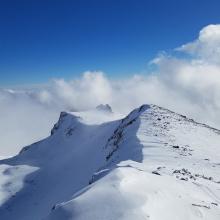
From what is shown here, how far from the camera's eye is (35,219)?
39.8m

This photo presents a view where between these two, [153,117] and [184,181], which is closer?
[184,181]

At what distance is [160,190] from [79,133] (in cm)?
6183

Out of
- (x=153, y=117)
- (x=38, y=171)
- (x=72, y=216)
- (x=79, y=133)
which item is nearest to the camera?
(x=72, y=216)

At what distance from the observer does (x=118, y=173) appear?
1908 centimetres

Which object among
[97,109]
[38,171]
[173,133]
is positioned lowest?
[38,171]

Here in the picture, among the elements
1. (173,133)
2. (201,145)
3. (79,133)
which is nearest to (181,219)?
(201,145)

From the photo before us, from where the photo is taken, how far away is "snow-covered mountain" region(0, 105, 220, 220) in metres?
15.3

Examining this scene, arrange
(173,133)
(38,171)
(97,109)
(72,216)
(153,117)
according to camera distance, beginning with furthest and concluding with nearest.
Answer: (97,109), (38,171), (153,117), (173,133), (72,216)

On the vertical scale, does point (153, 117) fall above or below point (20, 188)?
above

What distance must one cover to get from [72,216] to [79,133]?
64.0 meters

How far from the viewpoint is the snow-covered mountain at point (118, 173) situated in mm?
15320

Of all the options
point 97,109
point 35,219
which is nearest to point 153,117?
point 35,219

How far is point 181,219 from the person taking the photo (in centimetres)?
1476

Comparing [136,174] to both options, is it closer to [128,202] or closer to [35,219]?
[128,202]
